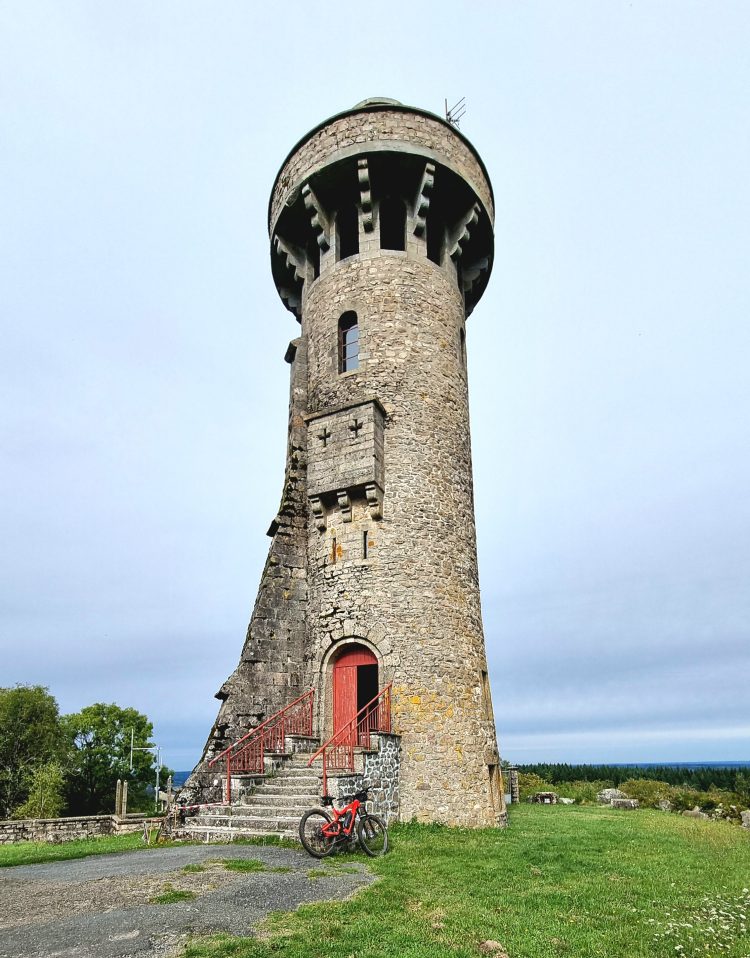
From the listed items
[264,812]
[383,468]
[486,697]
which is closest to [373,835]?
[264,812]

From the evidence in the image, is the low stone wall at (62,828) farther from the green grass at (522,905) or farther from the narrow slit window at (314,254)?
the narrow slit window at (314,254)

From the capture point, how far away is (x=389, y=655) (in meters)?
13.5

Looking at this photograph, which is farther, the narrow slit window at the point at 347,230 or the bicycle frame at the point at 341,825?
the narrow slit window at the point at 347,230

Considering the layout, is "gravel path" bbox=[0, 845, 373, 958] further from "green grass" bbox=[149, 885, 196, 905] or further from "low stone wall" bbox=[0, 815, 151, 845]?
"low stone wall" bbox=[0, 815, 151, 845]

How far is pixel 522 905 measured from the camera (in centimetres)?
675

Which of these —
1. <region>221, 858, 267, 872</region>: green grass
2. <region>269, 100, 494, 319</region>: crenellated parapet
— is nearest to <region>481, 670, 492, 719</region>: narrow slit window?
<region>221, 858, 267, 872</region>: green grass

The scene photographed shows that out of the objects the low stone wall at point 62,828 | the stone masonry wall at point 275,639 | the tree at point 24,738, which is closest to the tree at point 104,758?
the tree at point 24,738

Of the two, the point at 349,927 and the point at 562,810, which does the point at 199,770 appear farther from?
the point at 562,810

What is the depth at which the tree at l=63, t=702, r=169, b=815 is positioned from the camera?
38.2m

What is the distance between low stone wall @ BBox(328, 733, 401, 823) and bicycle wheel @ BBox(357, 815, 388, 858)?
1115 mm

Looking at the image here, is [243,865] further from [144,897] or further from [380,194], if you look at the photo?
[380,194]

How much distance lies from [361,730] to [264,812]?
2776mm

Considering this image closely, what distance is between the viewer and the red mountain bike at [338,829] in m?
8.82

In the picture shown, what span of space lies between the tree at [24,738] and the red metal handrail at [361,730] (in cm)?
2722
